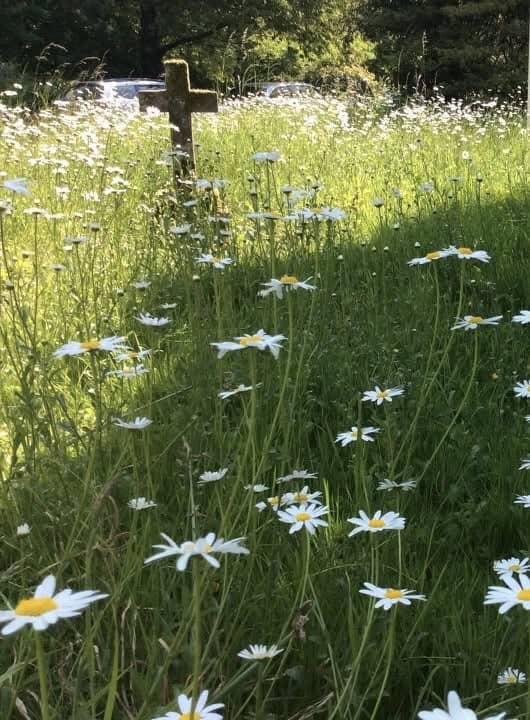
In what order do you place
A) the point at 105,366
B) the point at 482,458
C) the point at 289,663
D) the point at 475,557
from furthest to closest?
the point at 105,366 < the point at 482,458 < the point at 475,557 < the point at 289,663

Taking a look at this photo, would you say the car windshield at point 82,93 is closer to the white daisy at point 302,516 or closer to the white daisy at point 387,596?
the white daisy at point 302,516

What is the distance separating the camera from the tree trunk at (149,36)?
76.4 ft

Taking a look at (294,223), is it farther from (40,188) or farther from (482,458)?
(40,188)

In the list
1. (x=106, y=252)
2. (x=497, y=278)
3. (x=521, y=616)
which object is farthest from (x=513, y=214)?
(x=521, y=616)

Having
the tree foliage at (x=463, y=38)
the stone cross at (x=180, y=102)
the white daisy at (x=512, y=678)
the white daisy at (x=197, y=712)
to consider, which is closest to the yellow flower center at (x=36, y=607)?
the white daisy at (x=197, y=712)

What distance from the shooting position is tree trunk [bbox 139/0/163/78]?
2330cm

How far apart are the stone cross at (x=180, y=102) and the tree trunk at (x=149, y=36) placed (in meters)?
20.9

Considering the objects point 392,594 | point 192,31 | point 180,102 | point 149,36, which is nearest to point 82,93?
point 180,102

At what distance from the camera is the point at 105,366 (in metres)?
2.07

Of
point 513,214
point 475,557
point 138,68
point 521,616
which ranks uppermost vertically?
point 138,68

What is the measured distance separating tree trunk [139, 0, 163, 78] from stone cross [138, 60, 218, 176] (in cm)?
2086

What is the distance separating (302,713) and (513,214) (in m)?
3.21

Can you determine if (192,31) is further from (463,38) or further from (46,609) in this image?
(46,609)

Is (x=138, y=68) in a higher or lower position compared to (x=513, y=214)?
higher
